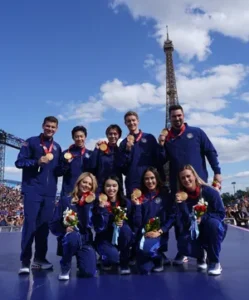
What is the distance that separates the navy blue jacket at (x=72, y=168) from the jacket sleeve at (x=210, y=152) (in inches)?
59.8

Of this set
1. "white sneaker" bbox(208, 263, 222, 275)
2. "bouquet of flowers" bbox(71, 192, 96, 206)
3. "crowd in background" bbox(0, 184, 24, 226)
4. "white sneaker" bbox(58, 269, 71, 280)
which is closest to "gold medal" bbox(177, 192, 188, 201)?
"white sneaker" bbox(208, 263, 222, 275)

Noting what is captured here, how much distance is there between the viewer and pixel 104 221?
3801mm

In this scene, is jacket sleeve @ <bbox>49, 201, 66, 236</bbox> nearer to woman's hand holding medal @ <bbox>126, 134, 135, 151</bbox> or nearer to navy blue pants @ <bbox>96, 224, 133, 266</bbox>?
navy blue pants @ <bbox>96, 224, 133, 266</bbox>

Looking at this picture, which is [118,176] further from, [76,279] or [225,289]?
[225,289]

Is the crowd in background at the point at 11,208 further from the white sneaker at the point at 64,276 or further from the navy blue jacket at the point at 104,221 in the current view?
the white sneaker at the point at 64,276

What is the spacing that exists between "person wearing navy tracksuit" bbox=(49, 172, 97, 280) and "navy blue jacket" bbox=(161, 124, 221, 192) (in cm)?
107

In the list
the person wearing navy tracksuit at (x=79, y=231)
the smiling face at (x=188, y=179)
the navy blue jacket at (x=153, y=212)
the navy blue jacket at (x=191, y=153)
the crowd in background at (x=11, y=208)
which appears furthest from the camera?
the crowd in background at (x=11, y=208)

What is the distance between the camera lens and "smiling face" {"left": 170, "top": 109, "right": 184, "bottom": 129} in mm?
4270

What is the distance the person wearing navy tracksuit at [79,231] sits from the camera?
11.6ft

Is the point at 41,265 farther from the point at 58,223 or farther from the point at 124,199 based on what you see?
the point at 124,199

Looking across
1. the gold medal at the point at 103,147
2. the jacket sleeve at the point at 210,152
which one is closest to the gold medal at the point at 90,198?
the gold medal at the point at 103,147

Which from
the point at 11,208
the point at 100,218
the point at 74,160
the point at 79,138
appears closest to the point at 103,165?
the point at 74,160

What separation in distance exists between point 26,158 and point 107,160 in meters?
1.03

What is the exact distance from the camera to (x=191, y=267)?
392cm
